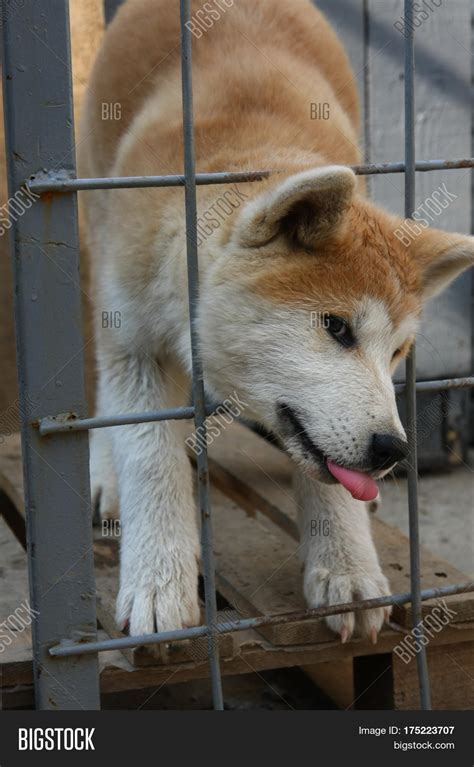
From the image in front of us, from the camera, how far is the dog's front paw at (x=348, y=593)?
289 cm

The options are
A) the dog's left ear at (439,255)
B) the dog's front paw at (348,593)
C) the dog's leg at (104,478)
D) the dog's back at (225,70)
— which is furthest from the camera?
the dog's leg at (104,478)

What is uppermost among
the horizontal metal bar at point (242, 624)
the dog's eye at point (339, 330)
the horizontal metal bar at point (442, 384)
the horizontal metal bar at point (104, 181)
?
the horizontal metal bar at point (104, 181)

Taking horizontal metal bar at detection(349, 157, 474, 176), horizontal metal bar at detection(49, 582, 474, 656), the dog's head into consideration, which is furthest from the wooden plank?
horizontal metal bar at detection(349, 157, 474, 176)

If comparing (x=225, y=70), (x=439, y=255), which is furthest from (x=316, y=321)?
(x=225, y=70)

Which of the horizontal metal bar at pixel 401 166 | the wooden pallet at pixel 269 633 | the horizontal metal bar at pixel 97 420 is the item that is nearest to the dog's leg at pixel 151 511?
the wooden pallet at pixel 269 633

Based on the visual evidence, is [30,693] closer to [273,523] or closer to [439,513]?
[273,523]

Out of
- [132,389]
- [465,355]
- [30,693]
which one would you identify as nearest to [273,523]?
[132,389]

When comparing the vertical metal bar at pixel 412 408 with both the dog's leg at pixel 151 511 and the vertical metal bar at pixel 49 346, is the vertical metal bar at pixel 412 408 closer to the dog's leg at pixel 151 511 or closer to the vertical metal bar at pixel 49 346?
the dog's leg at pixel 151 511

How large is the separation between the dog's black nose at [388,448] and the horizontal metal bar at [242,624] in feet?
1.46

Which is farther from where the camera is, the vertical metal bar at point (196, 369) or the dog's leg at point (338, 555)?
the dog's leg at point (338, 555)

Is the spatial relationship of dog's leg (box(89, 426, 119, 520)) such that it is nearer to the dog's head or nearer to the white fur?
the white fur

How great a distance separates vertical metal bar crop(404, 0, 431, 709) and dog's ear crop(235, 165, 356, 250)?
0.56ft

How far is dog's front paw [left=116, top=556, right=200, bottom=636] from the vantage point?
2.74 m

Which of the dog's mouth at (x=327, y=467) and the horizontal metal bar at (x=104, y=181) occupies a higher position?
the horizontal metal bar at (x=104, y=181)
